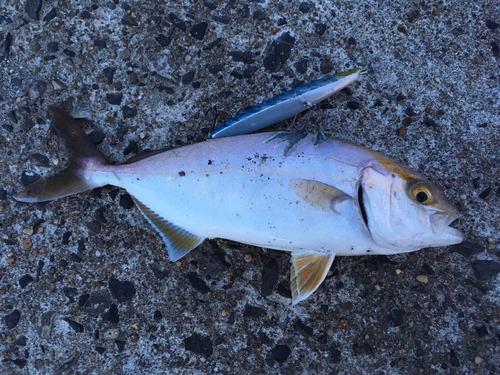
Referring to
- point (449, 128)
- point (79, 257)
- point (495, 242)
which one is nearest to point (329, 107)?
point (449, 128)

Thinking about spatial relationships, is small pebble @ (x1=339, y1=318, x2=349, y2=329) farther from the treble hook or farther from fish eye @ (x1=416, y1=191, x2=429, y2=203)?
the treble hook

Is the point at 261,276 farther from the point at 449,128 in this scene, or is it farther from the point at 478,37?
the point at 478,37

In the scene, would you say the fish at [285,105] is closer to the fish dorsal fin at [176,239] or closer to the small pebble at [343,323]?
the fish dorsal fin at [176,239]

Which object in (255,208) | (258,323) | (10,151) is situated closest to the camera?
(255,208)

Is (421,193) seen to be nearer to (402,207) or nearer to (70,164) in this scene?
(402,207)

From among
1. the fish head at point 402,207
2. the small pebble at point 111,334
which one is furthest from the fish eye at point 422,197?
the small pebble at point 111,334

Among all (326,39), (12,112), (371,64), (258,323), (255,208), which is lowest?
(258,323)
